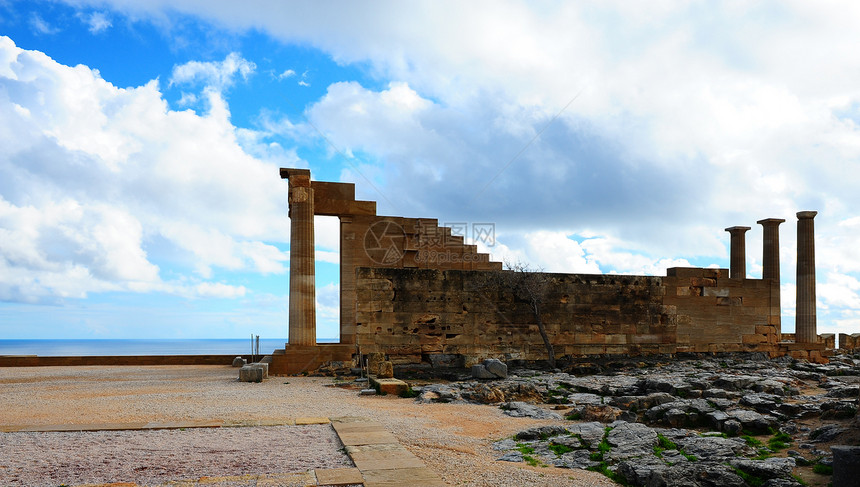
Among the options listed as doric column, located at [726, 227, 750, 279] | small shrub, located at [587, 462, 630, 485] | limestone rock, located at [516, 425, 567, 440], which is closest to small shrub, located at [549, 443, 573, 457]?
limestone rock, located at [516, 425, 567, 440]

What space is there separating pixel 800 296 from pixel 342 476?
2255 cm

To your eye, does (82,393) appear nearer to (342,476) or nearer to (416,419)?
(416,419)

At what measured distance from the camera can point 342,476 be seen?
5992 mm

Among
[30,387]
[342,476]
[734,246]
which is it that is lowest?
[30,387]

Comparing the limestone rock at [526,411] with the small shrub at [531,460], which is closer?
the small shrub at [531,460]

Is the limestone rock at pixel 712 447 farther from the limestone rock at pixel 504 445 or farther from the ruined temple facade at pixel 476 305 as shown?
the ruined temple facade at pixel 476 305

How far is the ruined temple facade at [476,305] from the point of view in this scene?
17.2m

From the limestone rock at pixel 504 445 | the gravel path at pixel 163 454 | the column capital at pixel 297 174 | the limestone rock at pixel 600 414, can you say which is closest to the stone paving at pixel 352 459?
the gravel path at pixel 163 454

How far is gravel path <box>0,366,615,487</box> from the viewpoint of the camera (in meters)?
6.67

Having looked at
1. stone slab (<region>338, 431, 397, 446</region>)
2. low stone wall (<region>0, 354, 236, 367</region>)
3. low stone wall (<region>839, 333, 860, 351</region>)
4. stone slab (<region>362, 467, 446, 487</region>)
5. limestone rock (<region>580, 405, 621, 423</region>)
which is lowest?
low stone wall (<region>0, 354, 236, 367</region>)

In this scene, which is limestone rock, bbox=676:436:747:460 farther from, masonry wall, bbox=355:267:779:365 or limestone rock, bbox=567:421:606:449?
masonry wall, bbox=355:267:779:365

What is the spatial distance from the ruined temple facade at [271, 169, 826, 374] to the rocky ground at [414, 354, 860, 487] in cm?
369

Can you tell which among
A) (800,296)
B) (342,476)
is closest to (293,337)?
(342,476)

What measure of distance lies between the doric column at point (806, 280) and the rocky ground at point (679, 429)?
31.9ft
